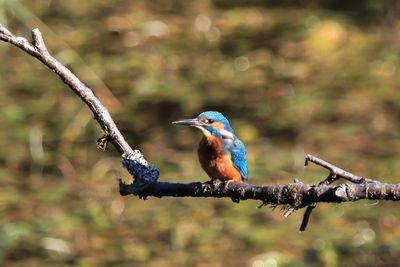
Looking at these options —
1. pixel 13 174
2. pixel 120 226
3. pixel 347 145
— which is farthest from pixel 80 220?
pixel 347 145

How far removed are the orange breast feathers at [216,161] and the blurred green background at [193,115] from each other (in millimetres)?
1804

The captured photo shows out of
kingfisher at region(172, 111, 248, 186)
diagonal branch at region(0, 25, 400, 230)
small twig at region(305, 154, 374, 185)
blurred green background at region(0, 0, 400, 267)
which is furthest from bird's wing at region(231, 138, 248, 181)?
blurred green background at region(0, 0, 400, 267)

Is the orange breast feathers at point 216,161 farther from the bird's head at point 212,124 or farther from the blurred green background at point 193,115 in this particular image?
the blurred green background at point 193,115

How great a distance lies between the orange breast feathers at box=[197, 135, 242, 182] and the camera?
338cm

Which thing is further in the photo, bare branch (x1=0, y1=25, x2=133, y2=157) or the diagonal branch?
bare branch (x1=0, y1=25, x2=133, y2=157)

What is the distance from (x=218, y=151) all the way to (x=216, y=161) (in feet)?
0.19

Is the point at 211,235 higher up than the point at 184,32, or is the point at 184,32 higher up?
the point at 184,32

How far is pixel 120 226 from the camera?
562cm

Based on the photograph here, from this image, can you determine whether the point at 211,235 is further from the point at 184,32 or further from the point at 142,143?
the point at 184,32

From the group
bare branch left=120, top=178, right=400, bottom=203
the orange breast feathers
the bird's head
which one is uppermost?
→ the bird's head

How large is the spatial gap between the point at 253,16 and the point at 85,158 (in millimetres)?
2668

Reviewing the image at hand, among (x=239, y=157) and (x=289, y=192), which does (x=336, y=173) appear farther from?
(x=239, y=157)

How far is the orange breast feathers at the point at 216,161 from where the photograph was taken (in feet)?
11.1

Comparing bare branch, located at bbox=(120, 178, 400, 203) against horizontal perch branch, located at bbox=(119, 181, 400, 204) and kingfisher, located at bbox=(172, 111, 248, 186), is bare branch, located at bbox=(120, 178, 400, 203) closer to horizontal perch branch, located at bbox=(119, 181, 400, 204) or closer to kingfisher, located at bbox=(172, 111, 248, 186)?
horizontal perch branch, located at bbox=(119, 181, 400, 204)
